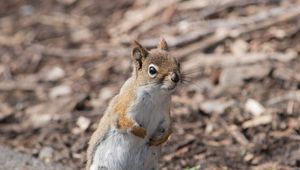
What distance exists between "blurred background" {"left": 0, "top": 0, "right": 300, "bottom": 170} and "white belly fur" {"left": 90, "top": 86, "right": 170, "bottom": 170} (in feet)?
3.05

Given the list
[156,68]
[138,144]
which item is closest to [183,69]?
[138,144]

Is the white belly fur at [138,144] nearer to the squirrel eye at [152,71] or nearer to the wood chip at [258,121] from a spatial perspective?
the squirrel eye at [152,71]

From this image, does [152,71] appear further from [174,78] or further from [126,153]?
[126,153]

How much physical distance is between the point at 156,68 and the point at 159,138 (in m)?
0.43

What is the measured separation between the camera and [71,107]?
23.1 ft

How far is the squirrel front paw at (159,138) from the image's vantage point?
461 centimetres

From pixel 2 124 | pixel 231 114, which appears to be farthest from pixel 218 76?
pixel 2 124

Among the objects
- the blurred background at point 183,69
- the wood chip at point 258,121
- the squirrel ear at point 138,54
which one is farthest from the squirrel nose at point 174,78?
the wood chip at point 258,121

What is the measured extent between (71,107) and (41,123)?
0.33 meters

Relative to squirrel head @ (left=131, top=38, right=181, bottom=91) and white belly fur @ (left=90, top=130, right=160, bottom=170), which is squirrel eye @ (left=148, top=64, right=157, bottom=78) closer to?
squirrel head @ (left=131, top=38, right=181, bottom=91)

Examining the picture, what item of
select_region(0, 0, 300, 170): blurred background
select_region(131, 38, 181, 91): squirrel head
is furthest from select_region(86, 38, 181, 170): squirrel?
select_region(0, 0, 300, 170): blurred background

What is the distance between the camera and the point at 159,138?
4629 millimetres

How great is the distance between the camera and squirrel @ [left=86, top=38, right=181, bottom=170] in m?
4.50

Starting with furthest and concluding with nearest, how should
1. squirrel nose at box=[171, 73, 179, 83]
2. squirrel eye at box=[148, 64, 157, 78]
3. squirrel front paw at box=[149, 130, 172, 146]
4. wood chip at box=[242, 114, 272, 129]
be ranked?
wood chip at box=[242, 114, 272, 129] → squirrel front paw at box=[149, 130, 172, 146] → squirrel eye at box=[148, 64, 157, 78] → squirrel nose at box=[171, 73, 179, 83]
